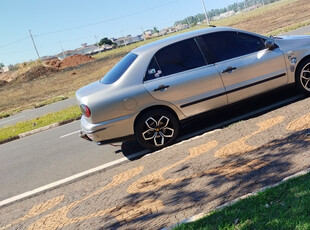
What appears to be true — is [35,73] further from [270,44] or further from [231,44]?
[270,44]

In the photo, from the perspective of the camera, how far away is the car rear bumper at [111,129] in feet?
18.5

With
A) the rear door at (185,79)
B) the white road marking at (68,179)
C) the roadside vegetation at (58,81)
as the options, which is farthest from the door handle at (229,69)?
the roadside vegetation at (58,81)

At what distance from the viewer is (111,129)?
566 centimetres

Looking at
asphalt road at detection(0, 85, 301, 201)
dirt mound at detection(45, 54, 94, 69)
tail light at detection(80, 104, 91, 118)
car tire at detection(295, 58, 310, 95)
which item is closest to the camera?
tail light at detection(80, 104, 91, 118)

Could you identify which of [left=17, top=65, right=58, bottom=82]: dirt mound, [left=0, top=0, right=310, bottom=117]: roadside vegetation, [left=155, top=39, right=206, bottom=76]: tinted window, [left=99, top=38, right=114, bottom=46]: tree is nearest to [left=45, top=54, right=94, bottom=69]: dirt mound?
[left=0, top=0, right=310, bottom=117]: roadside vegetation

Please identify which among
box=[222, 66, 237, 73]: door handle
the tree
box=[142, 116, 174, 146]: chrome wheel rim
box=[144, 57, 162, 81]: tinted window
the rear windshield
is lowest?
box=[142, 116, 174, 146]: chrome wheel rim

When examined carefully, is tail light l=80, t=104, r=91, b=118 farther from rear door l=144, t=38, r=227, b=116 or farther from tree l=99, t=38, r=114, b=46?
tree l=99, t=38, r=114, b=46

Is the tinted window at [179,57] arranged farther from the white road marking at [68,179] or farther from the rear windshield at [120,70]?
the white road marking at [68,179]

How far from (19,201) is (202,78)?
3.47m

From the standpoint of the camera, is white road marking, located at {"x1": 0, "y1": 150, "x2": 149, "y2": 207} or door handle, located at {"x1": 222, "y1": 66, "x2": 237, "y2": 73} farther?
door handle, located at {"x1": 222, "y1": 66, "x2": 237, "y2": 73}

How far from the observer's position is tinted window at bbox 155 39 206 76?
5.91 meters

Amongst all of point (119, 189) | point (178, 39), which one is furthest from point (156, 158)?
point (178, 39)

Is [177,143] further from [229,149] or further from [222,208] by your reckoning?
[222,208]

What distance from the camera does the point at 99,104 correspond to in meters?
5.57
